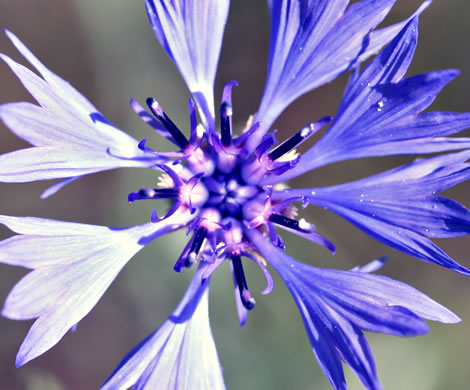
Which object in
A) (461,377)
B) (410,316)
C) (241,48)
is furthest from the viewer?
(241,48)

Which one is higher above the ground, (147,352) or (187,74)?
(187,74)

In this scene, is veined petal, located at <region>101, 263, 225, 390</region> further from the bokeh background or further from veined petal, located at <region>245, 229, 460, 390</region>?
the bokeh background

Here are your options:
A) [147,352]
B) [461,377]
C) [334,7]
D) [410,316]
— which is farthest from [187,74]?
[461,377]

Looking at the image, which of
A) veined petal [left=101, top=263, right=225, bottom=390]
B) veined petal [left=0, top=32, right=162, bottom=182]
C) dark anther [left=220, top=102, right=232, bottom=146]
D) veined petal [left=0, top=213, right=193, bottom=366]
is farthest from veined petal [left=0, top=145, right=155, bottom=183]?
veined petal [left=101, top=263, right=225, bottom=390]

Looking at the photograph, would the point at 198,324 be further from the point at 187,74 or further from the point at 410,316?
the point at 187,74

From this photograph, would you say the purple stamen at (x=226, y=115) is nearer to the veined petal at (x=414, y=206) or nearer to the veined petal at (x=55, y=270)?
the veined petal at (x=414, y=206)

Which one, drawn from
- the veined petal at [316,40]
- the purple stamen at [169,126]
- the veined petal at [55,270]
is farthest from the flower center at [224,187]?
the veined petal at [55,270]

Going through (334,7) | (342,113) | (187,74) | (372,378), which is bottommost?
(372,378)
